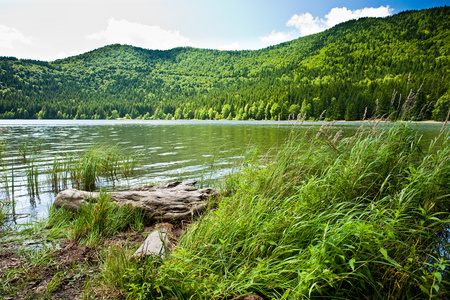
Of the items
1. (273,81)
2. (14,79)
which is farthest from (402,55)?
(14,79)

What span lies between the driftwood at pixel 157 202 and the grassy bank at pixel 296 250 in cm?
87

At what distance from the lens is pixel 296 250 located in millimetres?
2670

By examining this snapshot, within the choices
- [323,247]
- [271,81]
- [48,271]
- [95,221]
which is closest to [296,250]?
[323,247]

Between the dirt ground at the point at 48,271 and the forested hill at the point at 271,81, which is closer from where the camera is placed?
the dirt ground at the point at 48,271

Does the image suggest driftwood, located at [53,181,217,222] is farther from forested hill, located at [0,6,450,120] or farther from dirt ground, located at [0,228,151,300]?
forested hill, located at [0,6,450,120]

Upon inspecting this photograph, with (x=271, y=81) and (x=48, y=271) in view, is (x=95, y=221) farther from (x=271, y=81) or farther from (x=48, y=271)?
(x=271, y=81)

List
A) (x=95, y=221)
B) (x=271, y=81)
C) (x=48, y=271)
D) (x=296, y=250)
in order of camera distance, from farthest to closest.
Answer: (x=271, y=81), (x=95, y=221), (x=48, y=271), (x=296, y=250)

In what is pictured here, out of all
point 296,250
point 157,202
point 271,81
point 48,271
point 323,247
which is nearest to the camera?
point 323,247

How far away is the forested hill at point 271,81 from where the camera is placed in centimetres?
8281

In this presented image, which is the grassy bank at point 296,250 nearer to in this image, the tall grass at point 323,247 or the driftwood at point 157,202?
the tall grass at point 323,247

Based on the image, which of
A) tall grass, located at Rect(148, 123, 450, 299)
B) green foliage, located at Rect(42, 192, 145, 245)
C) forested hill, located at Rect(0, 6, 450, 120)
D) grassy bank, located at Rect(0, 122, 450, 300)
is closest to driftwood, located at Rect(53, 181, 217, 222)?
green foliage, located at Rect(42, 192, 145, 245)

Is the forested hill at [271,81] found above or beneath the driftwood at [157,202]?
above

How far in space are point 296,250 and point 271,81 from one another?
151147 mm

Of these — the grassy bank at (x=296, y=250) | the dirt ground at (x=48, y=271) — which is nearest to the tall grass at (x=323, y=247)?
the grassy bank at (x=296, y=250)
